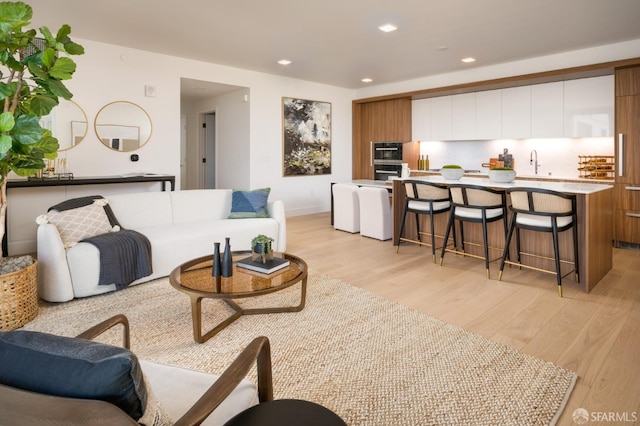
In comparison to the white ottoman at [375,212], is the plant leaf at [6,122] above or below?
above

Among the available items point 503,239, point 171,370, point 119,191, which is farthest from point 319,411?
point 119,191

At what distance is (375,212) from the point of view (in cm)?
568

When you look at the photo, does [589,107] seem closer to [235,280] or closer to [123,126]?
[235,280]

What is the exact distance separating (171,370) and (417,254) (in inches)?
150

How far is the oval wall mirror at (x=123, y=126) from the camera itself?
5465 mm

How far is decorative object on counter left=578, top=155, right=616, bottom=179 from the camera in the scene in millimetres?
5570

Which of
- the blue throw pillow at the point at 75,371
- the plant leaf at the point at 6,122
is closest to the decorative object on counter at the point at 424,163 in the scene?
the plant leaf at the point at 6,122

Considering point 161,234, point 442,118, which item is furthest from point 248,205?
point 442,118

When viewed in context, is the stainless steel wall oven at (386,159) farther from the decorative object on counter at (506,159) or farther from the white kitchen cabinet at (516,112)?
the white kitchen cabinet at (516,112)

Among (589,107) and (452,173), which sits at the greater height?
(589,107)

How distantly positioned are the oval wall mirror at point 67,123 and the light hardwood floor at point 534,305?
3143mm

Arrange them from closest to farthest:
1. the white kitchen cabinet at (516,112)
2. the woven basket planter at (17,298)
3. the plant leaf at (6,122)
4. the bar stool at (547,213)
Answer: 1. the plant leaf at (6,122)
2. the woven basket planter at (17,298)
3. the bar stool at (547,213)
4. the white kitchen cabinet at (516,112)

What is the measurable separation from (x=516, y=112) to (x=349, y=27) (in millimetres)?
3362

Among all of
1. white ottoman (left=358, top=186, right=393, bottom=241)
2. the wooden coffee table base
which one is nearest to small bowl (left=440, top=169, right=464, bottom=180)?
white ottoman (left=358, top=186, right=393, bottom=241)
